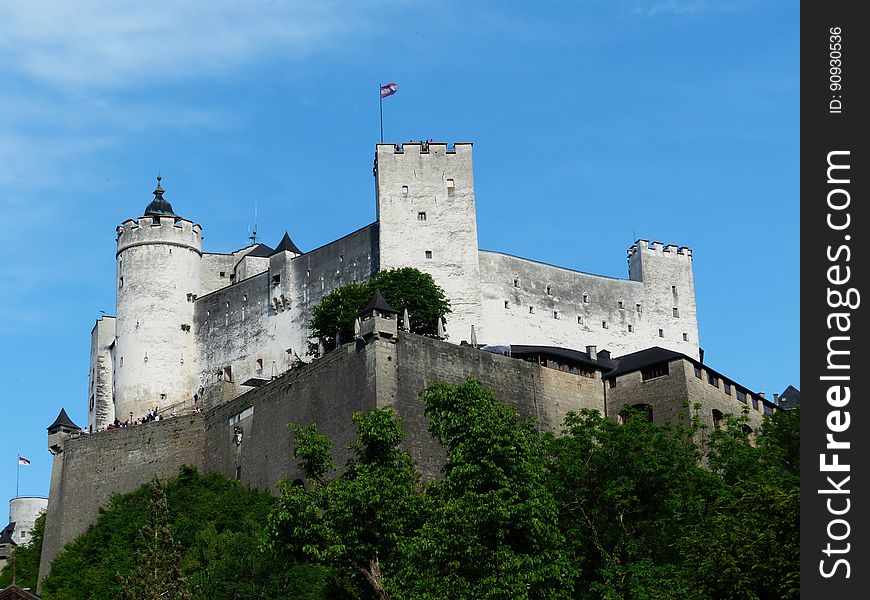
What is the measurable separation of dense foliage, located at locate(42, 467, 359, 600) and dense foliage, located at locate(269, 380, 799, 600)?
240cm

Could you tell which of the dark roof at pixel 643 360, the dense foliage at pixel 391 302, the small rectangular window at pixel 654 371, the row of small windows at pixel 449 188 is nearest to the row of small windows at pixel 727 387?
the dark roof at pixel 643 360

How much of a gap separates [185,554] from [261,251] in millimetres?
35068

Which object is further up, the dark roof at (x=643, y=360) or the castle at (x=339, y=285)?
the castle at (x=339, y=285)

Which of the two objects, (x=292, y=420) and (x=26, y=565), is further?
(x=26, y=565)

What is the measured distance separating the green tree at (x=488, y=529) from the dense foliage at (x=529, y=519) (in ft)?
0.12

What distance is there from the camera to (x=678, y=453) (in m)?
44.6

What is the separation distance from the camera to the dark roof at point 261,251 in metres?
83.7

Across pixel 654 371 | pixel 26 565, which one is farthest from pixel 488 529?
pixel 26 565

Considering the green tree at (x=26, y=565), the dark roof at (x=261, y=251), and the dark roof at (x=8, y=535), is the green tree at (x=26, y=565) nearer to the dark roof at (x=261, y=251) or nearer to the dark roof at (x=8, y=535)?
the dark roof at (x=8, y=535)

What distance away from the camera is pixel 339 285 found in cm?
7319

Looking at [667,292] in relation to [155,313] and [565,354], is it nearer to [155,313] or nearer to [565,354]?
[565,354]
